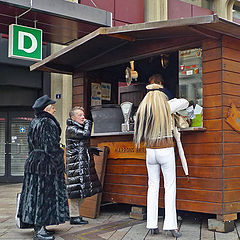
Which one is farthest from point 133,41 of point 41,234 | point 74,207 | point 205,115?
point 41,234

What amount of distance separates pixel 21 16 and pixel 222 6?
771 cm

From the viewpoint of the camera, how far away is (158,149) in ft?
15.0

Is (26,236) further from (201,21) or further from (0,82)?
(0,82)

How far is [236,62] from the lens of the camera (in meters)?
5.08

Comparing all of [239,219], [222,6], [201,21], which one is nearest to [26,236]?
[239,219]

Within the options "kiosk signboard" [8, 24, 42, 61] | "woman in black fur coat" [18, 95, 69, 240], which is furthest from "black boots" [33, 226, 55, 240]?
"kiosk signboard" [8, 24, 42, 61]

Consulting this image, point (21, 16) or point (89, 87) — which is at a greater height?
point (21, 16)

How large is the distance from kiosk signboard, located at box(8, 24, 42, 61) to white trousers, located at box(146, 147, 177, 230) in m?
3.79

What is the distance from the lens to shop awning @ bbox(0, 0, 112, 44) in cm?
808

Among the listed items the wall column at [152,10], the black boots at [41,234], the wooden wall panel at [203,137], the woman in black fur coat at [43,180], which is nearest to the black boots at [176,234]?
the wooden wall panel at [203,137]

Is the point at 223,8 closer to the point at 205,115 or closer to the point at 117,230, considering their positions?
the point at 205,115

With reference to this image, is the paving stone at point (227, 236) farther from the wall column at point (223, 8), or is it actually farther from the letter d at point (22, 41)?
the wall column at point (223, 8)

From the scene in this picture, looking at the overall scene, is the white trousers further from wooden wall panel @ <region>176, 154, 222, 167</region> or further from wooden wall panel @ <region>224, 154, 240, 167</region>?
wooden wall panel @ <region>224, 154, 240, 167</region>

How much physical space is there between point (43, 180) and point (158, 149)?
1.42m
